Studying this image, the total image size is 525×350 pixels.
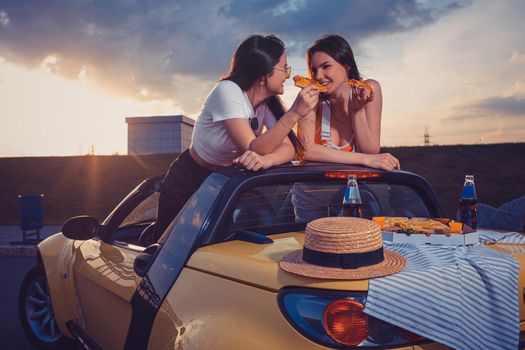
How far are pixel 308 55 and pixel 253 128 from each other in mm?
857

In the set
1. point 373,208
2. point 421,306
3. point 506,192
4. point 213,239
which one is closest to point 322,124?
point 373,208

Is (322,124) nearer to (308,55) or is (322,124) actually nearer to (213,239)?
(308,55)

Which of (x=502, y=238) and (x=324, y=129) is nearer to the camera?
(x=502, y=238)

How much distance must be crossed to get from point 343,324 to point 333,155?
5.09 feet

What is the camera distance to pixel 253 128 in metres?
3.13

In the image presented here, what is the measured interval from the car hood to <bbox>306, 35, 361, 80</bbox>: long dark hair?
5.68ft

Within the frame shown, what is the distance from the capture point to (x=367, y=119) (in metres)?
3.52

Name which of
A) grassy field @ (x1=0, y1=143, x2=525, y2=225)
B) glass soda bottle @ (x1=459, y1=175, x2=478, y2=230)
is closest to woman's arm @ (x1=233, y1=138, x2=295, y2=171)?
glass soda bottle @ (x1=459, y1=175, x2=478, y2=230)

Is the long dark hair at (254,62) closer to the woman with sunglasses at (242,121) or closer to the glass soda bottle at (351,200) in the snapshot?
the woman with sunglasses at (242,121)

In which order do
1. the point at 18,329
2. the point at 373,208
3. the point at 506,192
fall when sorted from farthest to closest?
1. the point at 506,192
2. the point at 18,329
3. the point at 373,208

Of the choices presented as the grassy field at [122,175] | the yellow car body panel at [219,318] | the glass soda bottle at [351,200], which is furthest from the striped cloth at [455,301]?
the grassy field at [122,175]

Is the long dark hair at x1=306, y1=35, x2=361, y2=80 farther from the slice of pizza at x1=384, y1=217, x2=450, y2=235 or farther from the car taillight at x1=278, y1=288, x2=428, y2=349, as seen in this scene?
the car taillight at x1=278, y1=288, x2=428, y2=349

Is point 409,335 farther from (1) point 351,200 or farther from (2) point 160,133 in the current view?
(2) point 160,133

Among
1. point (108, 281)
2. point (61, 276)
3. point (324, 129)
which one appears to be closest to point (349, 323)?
point (108, 281)
